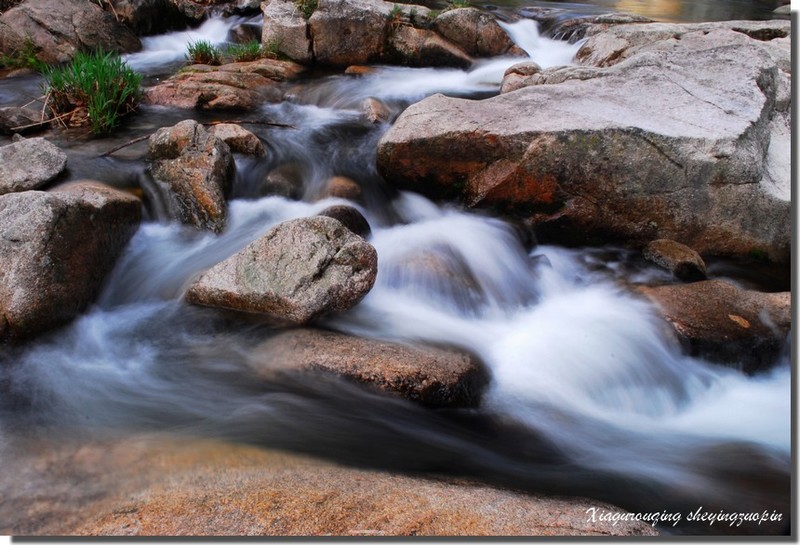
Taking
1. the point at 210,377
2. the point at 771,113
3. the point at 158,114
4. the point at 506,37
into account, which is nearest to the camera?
the point at 210,377

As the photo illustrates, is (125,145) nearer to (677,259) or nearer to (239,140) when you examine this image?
(239,140)

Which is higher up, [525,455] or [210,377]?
[210,377]

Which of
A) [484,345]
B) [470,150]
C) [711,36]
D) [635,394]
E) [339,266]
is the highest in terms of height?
[711,36]

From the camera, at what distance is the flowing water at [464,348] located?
2.96 m

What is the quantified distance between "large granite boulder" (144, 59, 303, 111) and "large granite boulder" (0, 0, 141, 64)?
2.24 m

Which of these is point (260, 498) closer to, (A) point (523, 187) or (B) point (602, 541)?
(B) point (602, 541)

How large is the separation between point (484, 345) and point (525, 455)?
103cm

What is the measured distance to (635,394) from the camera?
3748 millimetres

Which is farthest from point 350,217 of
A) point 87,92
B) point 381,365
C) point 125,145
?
point 87,92

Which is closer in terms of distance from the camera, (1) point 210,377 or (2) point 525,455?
(2) point 525,455

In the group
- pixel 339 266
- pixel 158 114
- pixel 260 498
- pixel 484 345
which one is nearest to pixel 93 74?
pixel 158 114

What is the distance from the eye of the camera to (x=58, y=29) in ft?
30.9

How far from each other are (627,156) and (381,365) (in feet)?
9.66

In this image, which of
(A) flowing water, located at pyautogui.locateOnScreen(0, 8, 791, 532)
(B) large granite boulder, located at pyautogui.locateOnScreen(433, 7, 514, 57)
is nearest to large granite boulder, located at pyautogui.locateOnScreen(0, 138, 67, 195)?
(A) flowing water, located at pyautogui.locateOnScreen(0, 8, 791, 532)
